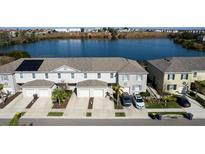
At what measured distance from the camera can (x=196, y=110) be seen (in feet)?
73.0

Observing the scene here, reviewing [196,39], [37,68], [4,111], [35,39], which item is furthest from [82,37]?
[4,111]

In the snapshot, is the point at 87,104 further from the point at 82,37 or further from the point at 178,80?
the point at 82,37

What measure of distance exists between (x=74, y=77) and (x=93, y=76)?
2.67 metres

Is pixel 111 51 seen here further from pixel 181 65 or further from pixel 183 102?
pixel 183 102

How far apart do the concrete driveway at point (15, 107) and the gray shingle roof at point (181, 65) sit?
60.6ft

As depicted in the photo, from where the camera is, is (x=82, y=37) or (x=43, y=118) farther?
(x=82, y=37)

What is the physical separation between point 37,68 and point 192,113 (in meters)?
20.7

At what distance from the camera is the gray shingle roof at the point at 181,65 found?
88.1ft

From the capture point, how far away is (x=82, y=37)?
354 ft

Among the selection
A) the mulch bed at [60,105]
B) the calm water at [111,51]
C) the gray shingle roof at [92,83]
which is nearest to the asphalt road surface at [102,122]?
the mulch bed at [60,105]

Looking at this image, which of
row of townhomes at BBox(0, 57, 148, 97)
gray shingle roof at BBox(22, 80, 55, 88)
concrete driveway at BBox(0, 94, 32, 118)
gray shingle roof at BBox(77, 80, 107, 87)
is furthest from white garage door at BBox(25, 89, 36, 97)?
gray shingle roof at BBox(77, 80, 107, 87)

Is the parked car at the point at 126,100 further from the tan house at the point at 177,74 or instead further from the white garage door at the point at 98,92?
the tan house at the point at 177,74

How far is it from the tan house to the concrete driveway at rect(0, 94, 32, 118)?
1787 cm

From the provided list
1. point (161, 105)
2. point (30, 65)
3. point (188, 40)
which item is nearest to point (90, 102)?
point (161, 105)
